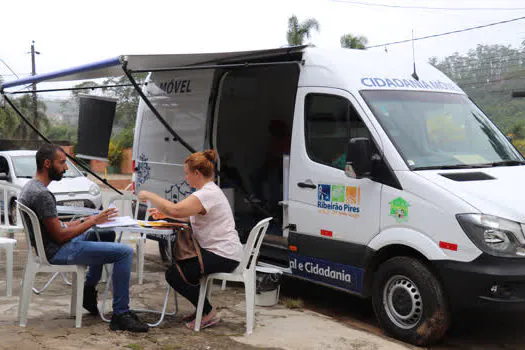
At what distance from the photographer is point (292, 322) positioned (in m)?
5.93

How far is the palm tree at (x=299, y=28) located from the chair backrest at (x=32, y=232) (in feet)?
57.7

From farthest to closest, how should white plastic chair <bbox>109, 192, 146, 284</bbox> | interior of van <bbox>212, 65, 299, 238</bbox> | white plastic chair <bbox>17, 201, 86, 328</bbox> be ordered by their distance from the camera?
interior of van <bbox>212, 65, 299, 238</bbox> → white plastic chair <bbox>109, 192, 146, 284</bbox> → white plastic chair <bbox>17, 201, 86, 328</bbox>

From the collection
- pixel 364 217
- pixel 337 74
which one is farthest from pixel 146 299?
pixel 337 74

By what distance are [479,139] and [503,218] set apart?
57.2 inches

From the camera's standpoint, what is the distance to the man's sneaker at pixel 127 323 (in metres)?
5.22

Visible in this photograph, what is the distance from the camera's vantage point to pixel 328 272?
20.2 ft

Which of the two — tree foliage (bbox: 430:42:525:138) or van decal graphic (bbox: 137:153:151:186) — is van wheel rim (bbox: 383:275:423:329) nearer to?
van decal graphic (bbox: 137:153:151:186)

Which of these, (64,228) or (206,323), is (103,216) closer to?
(64,228)

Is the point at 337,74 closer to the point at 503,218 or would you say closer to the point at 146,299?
the point at 503,218

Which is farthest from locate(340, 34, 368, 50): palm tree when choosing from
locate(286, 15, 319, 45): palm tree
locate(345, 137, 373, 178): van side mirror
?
locate(345, 137, 373, 178): van side mirror

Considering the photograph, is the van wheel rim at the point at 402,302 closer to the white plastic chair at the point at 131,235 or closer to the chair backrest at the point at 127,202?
the white plastic chair at the point at 131,235

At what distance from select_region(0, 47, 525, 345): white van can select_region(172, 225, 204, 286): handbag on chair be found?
1.38 m

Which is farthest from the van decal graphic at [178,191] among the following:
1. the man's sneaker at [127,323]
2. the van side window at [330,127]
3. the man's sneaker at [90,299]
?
the man's sneaker at [127,323]

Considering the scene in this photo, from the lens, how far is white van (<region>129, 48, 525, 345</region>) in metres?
5.04
